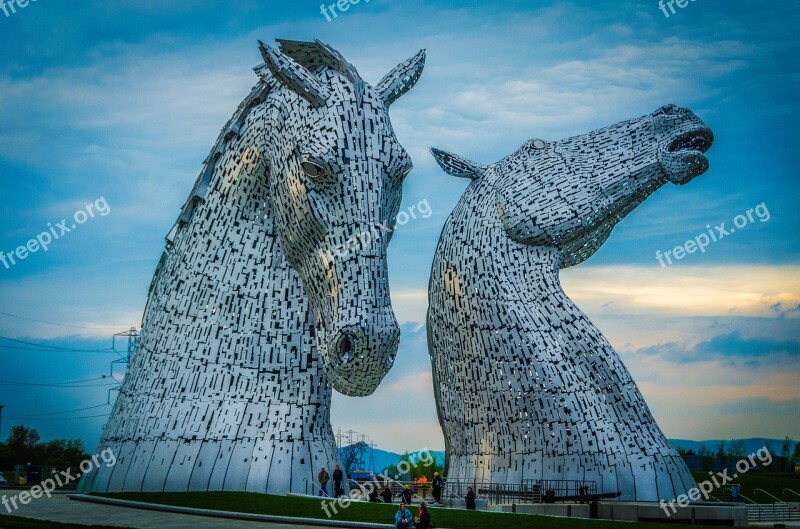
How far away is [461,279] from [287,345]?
10258mm

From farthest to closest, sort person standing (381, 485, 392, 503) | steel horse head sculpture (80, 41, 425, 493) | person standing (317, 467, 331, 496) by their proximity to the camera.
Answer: person standing (381, 485, 392, 503)
person standing (317, 467, 331, 496)
steel horse head sculpture (80, 41, 425, 493)

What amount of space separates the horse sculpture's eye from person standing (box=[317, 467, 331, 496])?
122 inches

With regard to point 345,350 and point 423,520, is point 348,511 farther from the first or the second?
point 345,350

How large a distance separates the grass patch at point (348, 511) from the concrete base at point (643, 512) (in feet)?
11.0

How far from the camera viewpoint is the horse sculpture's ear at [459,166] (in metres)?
20.9

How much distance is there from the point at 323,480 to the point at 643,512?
7753 mm

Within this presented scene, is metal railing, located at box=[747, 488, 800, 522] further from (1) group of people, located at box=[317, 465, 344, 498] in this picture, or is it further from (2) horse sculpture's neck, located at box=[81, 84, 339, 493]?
(2) horse sculpture's neck, located at box=[81, 84, 339, 493]

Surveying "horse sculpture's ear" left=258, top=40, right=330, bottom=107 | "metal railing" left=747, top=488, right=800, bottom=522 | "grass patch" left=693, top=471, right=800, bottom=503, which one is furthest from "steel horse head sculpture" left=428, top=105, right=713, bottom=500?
"horse sculpture's ear" left=258, top=40, right=330, bottom=107

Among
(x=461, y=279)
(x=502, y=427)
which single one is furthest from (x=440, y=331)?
(x=502, y=427)

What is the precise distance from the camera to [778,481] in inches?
1076

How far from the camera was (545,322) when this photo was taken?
18.6m

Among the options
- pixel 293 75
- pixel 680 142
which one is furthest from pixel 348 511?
pixel 680 142

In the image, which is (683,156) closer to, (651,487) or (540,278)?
(540,278)

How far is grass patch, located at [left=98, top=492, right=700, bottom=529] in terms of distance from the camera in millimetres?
9375
